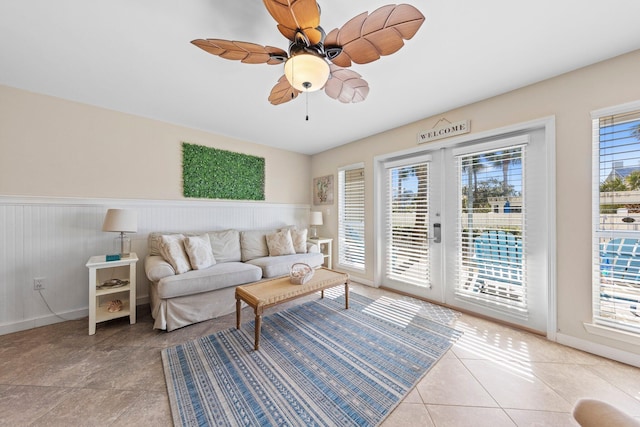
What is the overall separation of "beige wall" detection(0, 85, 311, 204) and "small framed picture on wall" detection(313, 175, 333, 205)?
1.94 m

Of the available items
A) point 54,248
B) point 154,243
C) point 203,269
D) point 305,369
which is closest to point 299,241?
point 203,269

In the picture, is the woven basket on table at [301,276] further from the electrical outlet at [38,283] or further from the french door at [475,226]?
the electrical outlet at [38,283]

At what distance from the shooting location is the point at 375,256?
11.8ft

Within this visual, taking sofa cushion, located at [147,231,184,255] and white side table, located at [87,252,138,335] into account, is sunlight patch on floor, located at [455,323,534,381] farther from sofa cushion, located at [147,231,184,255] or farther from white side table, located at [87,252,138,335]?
A: sofa cushion, located at [147,231,184,255]

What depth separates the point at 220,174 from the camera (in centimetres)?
356

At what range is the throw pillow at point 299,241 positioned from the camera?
3.80 meters

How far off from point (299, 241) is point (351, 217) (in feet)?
3.29

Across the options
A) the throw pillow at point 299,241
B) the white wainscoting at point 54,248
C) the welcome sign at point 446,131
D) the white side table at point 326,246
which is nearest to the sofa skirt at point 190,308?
the white wainscoting at point 54,248

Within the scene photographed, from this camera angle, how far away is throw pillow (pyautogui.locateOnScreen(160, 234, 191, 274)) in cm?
249

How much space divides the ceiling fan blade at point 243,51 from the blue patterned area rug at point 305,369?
2145mm

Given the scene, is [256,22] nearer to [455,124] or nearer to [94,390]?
[455,124]

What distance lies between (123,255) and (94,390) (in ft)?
4.74

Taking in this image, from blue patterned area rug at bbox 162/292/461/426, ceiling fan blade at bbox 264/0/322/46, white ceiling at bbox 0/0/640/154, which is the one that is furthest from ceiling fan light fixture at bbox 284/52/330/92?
blue patterned area rug at bbox 162/292/461/426

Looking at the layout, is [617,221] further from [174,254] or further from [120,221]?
[120,221]
